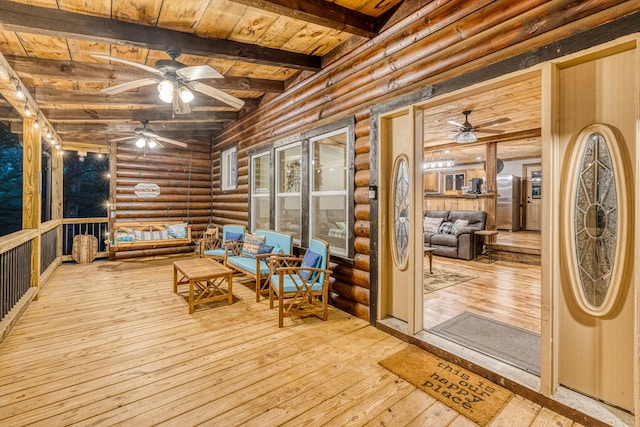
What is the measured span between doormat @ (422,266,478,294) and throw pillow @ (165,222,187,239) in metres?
5.70

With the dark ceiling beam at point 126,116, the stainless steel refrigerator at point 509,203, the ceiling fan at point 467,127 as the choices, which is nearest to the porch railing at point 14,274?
the dark ceiling beam at point 126,116

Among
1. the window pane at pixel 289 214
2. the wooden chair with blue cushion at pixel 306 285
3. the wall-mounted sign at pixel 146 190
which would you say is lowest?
the wooden chair with blue cushion at pixel 306 285

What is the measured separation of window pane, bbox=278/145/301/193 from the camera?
5.28 metres

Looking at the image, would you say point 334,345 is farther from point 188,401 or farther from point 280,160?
point 280,160

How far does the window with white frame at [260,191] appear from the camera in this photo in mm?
5969

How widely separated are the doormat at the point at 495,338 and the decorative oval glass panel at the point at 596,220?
2.62ft

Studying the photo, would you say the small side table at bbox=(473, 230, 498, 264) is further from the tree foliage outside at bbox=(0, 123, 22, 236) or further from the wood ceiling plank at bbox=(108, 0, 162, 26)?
the tree foliage outside at bbox=(0, 123, 22, 236)

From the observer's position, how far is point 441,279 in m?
5.32

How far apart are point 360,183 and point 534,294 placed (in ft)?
10.4

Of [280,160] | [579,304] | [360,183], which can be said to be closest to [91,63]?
[280,160]

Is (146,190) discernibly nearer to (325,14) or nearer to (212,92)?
(212,92)

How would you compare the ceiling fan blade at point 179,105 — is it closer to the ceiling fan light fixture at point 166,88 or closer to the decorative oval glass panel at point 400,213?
the ceiling fan light fixture at point 166,88

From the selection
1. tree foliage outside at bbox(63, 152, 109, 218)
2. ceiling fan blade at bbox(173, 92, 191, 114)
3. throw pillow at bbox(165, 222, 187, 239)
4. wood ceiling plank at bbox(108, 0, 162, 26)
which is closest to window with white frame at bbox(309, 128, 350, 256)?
ceiling fan blade at bbox(173, 92, 191, 114)

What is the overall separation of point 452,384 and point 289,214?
3720 millimetres
